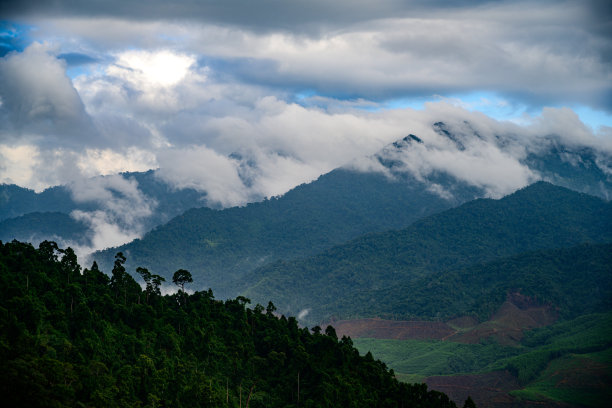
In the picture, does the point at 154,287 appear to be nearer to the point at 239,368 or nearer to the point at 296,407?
the point at 239,368

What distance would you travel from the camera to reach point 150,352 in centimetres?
13425

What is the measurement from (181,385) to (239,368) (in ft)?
84.6

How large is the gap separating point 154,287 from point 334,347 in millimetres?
40656

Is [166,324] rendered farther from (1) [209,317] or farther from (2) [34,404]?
(2) [34,404]

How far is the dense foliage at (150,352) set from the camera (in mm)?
107188

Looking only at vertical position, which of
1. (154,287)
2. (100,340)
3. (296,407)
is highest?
(154,287)

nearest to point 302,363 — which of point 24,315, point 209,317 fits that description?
point 209,317

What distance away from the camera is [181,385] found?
127 meters

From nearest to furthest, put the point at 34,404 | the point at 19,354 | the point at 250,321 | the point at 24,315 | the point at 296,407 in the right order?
the point at 34,404
the point at 19,354
the point at 24,315
the point at 296,407
the point at 250,321

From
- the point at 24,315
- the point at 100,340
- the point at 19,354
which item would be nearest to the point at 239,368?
the point at 100,340

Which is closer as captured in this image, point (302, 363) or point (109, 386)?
point (109, 386)

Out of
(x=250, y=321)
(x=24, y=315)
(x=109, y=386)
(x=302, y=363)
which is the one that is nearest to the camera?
(x=109, y=386)

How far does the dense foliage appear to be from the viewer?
107m

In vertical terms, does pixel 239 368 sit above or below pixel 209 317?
below
